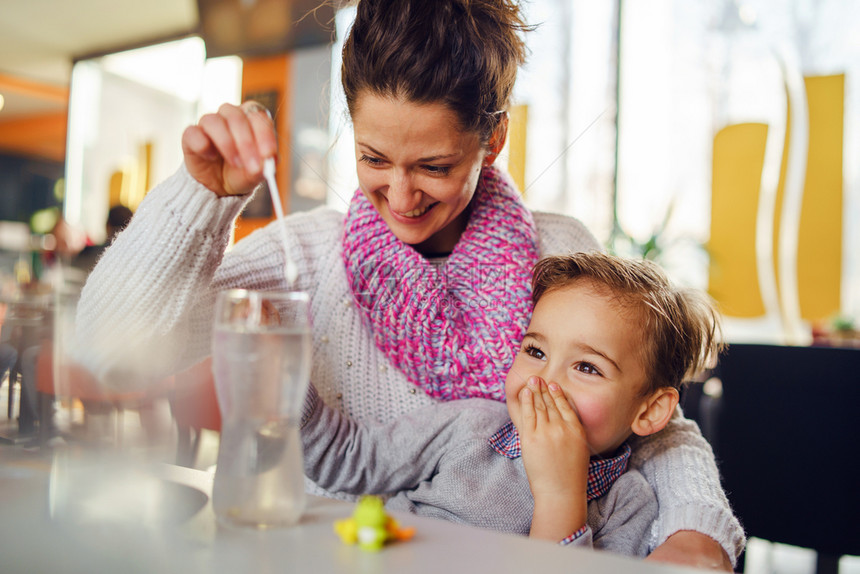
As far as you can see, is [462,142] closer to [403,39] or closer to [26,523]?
[403,39]

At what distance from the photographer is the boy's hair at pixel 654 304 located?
0.95 metres

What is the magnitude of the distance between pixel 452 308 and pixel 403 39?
455mm

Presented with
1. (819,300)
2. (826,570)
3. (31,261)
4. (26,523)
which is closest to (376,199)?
(26,523)

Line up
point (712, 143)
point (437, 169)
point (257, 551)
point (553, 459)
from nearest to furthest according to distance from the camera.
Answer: point (257, 551) → point (553, 459) → point (437, 169) → point (712, 143)

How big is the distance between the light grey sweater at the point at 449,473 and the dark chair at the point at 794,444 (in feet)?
2.35

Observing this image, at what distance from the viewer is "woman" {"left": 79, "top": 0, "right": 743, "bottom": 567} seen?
2.64 ft

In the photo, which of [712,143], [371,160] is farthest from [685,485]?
[712,143]

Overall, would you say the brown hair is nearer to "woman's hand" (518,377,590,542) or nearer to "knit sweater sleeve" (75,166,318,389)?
"knit sweater sleeve" (75,166,318,389)

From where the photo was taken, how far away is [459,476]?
34.0 inches

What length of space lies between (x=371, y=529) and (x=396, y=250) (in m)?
0.72

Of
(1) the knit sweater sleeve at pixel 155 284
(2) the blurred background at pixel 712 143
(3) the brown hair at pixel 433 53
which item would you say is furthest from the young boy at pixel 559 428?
(2) the blurred background at pixel 712 143

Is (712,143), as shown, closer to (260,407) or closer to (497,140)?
(497,140)

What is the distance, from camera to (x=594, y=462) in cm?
89

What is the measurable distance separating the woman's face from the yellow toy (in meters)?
0.63
